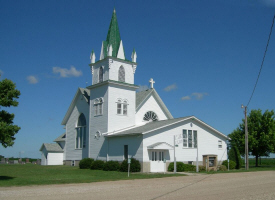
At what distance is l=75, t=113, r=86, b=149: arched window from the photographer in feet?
135

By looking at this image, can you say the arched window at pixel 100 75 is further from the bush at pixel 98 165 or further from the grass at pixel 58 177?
the grass at pixel 58 177

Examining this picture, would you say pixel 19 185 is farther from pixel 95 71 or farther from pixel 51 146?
pixel 51 146

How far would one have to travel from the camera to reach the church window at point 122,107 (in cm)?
3738

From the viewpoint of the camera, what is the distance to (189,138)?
3503cm

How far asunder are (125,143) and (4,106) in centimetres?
1403

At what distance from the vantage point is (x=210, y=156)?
34.9m

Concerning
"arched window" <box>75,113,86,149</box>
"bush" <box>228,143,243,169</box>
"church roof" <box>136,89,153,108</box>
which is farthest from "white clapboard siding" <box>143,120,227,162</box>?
"arched window" <box>75,113,86,149</box>

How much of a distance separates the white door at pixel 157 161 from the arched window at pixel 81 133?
12.1 metres

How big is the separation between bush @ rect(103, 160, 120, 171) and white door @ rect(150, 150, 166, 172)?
3458 mm

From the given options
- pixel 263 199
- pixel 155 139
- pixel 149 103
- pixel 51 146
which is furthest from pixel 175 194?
pixel 51 146

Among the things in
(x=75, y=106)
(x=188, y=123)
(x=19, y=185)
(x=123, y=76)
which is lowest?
Result: (x=19, y=185)

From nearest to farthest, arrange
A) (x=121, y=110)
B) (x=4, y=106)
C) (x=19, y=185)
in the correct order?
(x=19, y=185), (x=4, y=106), (x=121, y=110)

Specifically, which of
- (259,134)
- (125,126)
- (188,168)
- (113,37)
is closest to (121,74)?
(113,37)

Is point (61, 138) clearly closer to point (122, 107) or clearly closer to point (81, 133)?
point (81, 133)
